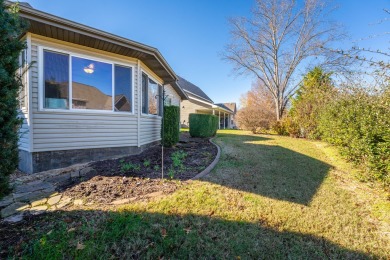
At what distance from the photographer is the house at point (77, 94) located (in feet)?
15.0

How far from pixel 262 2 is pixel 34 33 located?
18.4 meters

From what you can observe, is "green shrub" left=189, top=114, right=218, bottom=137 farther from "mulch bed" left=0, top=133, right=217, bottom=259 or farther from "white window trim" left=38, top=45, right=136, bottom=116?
"mulch bed" left=0, top=133, right=217, bottom=259

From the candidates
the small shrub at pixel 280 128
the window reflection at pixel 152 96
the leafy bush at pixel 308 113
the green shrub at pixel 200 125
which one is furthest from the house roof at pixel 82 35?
the small shrub at pixel 280 128

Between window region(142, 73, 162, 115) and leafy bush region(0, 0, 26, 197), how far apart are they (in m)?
4.81

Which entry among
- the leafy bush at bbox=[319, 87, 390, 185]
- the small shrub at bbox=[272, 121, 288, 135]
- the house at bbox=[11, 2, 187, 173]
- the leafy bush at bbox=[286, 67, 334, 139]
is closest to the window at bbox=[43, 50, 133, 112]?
the house at bbox=[11, 2, 187, 173]

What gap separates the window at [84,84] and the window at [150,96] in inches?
43.6

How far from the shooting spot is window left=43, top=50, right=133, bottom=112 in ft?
15.9

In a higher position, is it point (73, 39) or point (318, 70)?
point (318, 70)

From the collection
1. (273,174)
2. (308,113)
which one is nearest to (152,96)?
(273,174)

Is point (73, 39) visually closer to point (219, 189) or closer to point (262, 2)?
point (219, 189)

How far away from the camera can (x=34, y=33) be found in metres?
4.48

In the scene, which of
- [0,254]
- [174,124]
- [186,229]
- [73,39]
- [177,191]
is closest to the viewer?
[0,254]

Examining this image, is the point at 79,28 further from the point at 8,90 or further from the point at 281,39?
the point at 281,39

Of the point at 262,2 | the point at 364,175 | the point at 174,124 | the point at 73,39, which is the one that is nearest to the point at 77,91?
the point at 73,39
